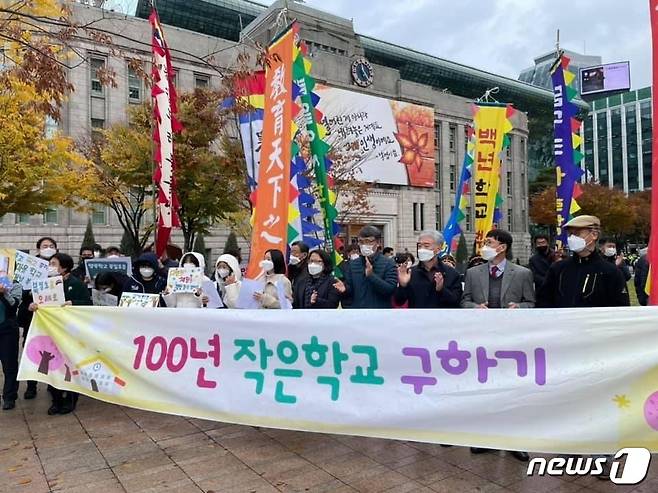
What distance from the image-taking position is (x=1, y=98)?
43.7 ft

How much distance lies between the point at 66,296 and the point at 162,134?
3.63 meters

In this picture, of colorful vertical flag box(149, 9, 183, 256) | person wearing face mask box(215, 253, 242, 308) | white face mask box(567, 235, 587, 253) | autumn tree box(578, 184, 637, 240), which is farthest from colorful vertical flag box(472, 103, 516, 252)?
autumn tree box(578, 184, 637, 240)

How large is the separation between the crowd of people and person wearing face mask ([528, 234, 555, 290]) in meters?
2.17

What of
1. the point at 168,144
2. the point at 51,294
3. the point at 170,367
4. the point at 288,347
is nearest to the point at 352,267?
the point at 288,347

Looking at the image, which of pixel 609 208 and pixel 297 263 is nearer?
pixel 297 263

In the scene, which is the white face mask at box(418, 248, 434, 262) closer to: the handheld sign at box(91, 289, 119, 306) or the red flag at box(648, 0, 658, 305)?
the red flag at box(648, 0, 658, 305)

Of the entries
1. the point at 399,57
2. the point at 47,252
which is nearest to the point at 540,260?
the point at 47,252

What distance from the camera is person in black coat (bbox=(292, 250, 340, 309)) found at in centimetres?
539

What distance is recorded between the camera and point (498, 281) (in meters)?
4.55

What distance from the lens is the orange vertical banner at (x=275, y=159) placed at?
6.82m

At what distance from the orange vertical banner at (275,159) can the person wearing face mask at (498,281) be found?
111 inches

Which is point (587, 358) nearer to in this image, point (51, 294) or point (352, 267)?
point (352, 267)

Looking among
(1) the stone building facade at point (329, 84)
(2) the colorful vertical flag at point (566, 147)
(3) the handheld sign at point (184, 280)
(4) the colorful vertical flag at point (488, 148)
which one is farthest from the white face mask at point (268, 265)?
(1) the stone building facade at point (329, 84)

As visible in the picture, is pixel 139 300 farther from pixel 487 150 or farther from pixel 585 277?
pixel 487 150
